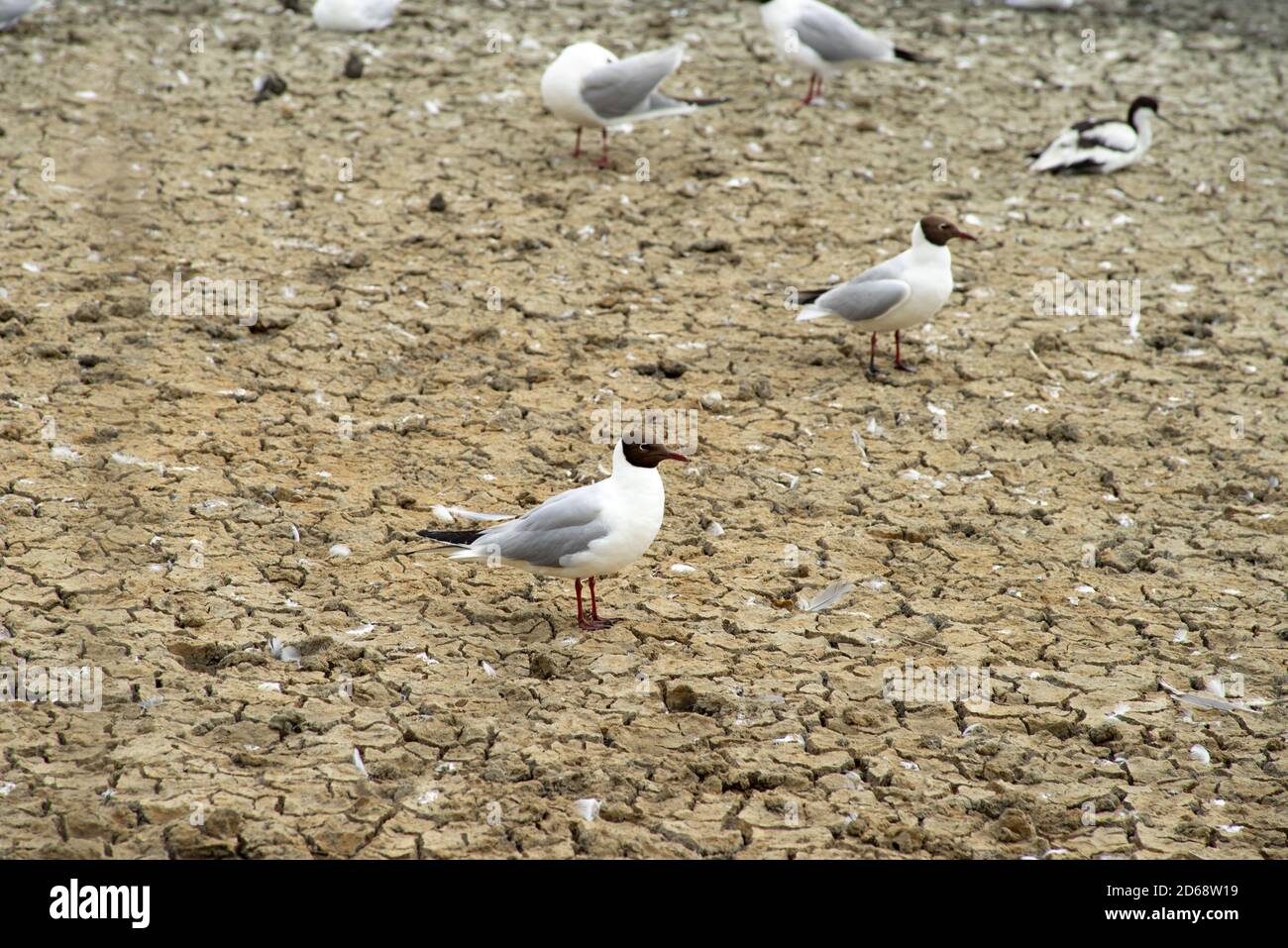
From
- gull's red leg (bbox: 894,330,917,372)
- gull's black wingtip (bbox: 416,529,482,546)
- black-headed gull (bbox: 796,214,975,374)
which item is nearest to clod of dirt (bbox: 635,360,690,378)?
black-headed gull (bbox: 796,214,975,374)

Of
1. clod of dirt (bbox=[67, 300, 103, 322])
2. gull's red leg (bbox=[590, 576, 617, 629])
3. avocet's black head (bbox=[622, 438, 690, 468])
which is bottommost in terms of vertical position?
gull's red leg (bbox=[590, 576, 617, 629])

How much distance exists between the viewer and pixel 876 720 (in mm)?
5070

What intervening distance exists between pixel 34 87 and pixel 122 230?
2528 millimetres

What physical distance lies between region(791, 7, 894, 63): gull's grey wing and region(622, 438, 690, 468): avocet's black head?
626cm

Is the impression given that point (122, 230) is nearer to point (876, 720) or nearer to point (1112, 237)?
point (876, 720)

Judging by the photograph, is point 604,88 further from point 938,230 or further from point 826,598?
point 826,598

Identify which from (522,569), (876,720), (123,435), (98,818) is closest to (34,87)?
(123,435)

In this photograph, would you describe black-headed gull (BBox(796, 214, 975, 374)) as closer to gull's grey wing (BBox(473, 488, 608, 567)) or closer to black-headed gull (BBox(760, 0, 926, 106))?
gull's grey wing (BBox(473, 488, 608, 567))

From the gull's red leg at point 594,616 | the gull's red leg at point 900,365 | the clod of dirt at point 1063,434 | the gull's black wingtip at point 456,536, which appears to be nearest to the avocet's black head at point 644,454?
the gull's red leg at point 594,616

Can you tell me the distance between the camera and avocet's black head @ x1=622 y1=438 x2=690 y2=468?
5.33m

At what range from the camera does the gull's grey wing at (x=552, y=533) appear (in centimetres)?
529

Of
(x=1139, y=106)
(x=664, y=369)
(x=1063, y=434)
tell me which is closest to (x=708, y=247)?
(x=664, y=369)

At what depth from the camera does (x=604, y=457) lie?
6734 millimetres

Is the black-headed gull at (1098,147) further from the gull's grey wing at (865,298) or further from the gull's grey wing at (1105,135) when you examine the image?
the gull's grey wing at (865,298)
